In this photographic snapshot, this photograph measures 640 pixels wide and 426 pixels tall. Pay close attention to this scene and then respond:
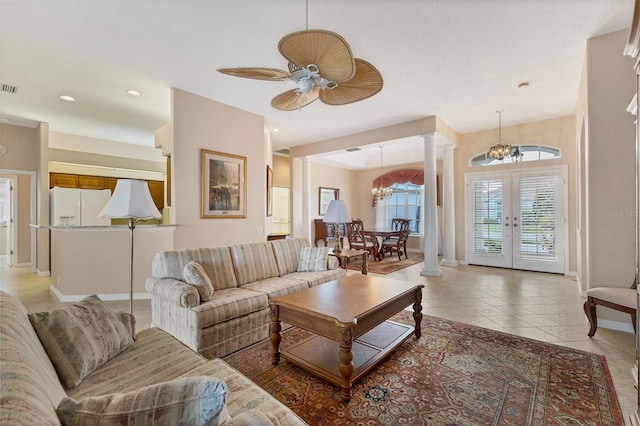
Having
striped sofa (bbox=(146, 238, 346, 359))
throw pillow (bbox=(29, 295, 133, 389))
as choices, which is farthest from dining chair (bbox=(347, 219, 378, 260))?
throw pillow (bbox=(29, 295, 133, 389))

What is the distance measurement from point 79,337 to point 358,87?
2402 mm

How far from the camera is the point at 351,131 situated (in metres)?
6.10

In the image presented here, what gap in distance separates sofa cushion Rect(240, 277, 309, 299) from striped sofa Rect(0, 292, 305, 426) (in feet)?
3.57

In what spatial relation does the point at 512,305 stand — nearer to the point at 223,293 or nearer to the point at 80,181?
the point at 223,293

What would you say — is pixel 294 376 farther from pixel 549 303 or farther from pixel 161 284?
pixel 549 303

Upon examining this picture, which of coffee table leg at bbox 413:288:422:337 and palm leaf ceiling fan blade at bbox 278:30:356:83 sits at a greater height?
palm leaf ceiling fan blade at bbox 278:30:356:83

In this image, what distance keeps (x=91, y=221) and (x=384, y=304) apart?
631cm

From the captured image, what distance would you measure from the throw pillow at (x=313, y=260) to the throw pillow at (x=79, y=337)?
2225mm

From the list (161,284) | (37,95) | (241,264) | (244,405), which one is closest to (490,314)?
(241,264)

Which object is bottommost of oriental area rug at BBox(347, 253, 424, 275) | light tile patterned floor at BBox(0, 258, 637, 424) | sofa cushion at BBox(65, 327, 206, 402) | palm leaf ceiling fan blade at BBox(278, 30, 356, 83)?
light tile patterned floor at BBox(0, 258, 637, 424)

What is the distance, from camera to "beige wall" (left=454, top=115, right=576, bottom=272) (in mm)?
5199

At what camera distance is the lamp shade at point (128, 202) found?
2451 millimetres

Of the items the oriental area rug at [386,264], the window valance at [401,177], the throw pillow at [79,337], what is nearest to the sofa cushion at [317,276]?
the throw pillow at [79,337]

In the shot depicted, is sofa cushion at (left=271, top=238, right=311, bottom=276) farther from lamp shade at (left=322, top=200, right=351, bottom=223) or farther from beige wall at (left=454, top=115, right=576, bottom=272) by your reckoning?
beige wall at (left=454, top=115, right=576, bottom=272)
